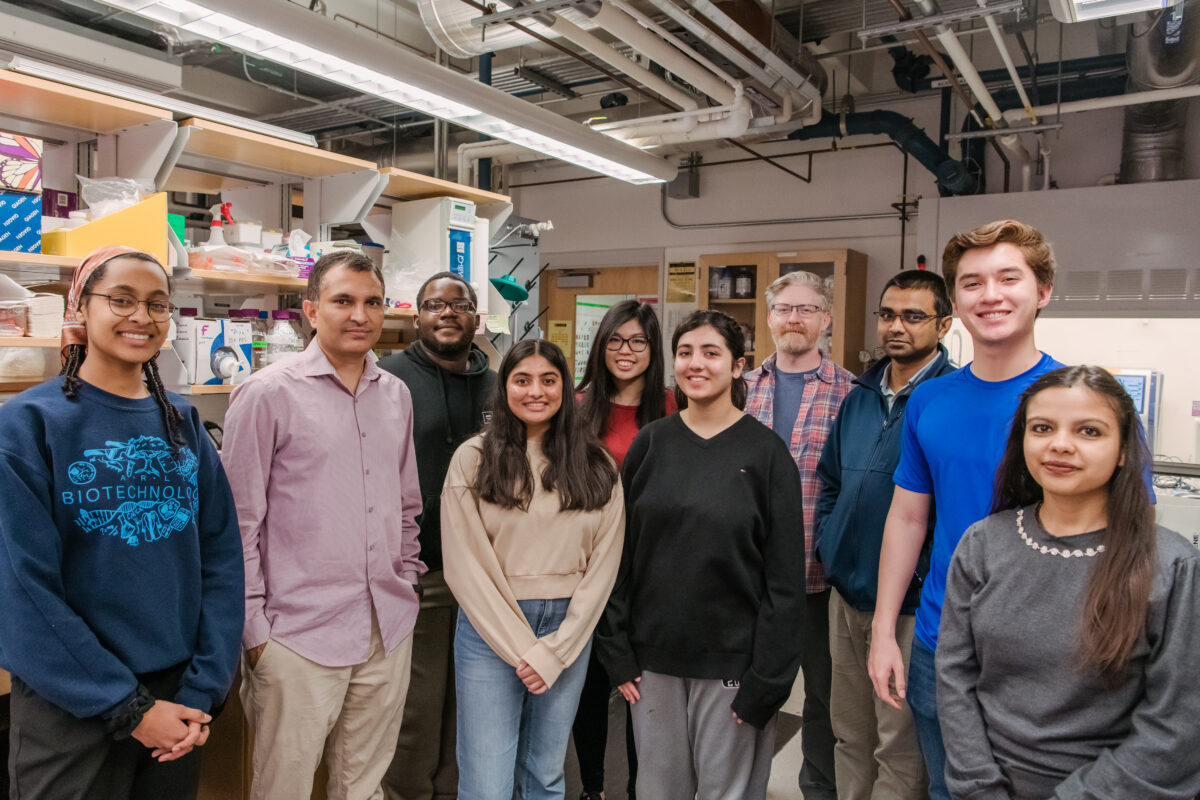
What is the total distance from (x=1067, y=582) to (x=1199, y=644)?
7.1 inches

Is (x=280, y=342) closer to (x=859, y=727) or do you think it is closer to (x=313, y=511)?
(x=313, y=511)

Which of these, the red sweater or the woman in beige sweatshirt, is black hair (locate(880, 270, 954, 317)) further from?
the woman in beige sweatshirt

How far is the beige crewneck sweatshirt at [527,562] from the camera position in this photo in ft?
6.09

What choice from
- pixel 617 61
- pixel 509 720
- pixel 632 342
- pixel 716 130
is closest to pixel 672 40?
pixel 617 61

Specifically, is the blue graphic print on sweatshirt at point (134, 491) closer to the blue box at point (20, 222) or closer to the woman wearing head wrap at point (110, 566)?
the woman wearing head wrap at point (110, 566)

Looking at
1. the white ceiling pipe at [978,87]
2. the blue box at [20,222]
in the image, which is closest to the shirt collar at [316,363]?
the blue box at [20,222]

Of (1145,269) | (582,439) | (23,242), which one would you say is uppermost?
(1145,269)

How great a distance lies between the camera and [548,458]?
197cm

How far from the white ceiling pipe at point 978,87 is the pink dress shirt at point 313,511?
238 centimetres

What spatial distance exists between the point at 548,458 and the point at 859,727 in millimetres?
1089

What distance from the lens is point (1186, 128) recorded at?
15.7 feet

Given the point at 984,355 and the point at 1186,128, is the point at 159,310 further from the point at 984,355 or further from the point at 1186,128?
the point at 1186,128

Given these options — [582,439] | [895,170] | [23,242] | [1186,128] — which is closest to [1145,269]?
[1186,128]

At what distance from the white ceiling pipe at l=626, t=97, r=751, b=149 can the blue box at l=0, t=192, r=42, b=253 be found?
298cm
